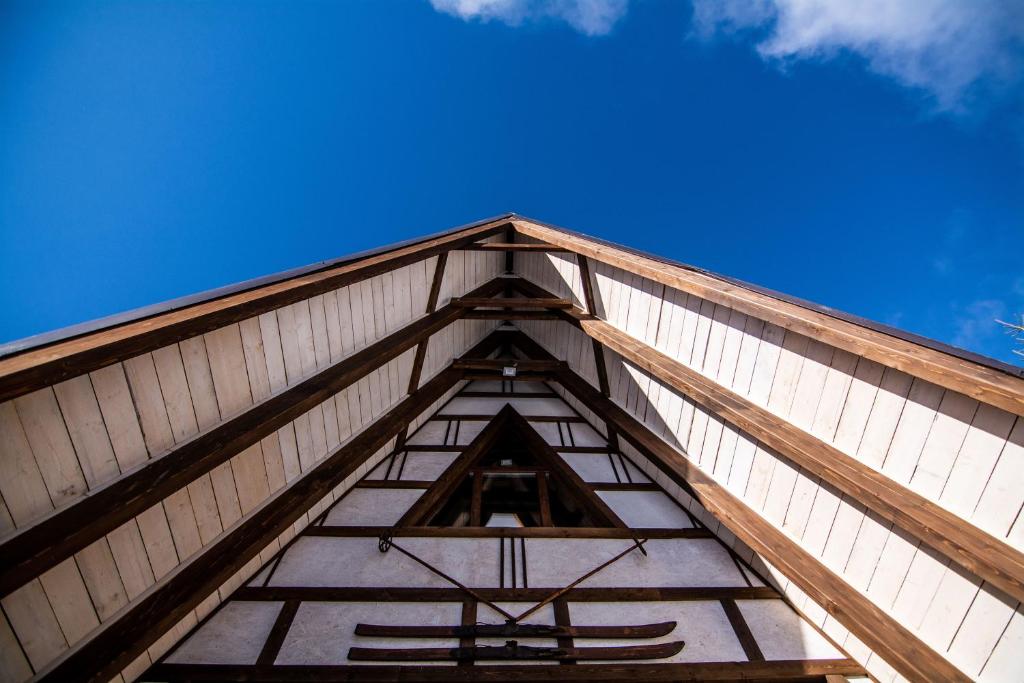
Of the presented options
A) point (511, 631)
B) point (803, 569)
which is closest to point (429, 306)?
point (511, 631)

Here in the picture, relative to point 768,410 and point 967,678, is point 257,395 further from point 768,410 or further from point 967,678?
point 967,678

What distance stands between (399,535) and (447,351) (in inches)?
98.1

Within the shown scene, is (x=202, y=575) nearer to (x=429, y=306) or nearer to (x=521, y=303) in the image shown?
(x=429, y=306)

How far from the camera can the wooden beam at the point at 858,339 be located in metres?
1.90

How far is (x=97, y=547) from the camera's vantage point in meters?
2.34

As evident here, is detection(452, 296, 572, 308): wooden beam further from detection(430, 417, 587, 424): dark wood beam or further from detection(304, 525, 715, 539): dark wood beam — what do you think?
detection(304, 525, 715, 539): dark wood beam

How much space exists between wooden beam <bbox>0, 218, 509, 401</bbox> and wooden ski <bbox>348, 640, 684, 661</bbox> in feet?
8.69

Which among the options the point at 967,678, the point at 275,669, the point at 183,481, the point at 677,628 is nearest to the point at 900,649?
the point at 967,678

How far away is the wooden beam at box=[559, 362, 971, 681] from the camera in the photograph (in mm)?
2510

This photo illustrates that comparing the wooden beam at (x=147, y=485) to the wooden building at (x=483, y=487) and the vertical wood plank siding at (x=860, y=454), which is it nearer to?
the wooden building at (x=483, y=487)

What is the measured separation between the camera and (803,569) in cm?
312

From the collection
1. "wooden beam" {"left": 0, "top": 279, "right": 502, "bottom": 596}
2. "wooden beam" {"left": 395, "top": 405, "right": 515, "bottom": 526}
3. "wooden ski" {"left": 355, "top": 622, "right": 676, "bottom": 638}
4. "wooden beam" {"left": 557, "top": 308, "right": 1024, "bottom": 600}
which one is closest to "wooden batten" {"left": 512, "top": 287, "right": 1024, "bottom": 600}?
"wooden beam" {"left": 557, "top": 308, "right": 1024, "bottom": 600}

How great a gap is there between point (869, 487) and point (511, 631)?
274cm

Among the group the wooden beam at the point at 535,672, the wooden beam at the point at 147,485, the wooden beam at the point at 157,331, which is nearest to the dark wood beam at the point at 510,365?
the wooden beam at the point at 147,485
